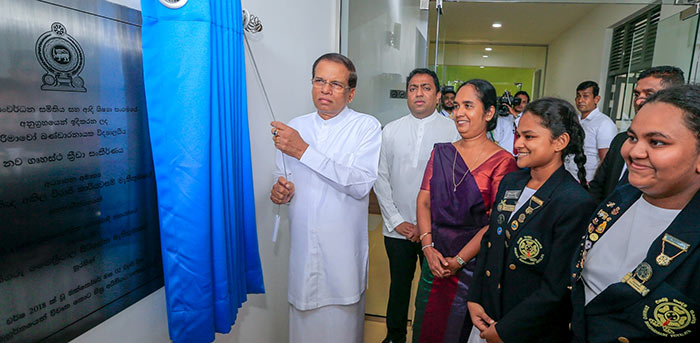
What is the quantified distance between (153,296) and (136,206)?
12.6 inches

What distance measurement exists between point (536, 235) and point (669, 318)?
39 cm

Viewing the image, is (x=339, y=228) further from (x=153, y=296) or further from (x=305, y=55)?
(x=305, y=55)

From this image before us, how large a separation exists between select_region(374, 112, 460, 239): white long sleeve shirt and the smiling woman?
46.6 inches

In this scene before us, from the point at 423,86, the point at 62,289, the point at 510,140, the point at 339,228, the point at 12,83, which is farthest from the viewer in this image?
the point at 510,140

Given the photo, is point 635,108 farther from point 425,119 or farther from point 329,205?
point 329,205

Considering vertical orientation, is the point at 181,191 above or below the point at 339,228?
above

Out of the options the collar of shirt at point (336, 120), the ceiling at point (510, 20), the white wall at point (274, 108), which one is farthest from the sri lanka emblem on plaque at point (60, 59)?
the ceiling at point (510, 20)

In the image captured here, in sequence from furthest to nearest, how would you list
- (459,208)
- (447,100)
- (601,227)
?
(447,100)
(459,208)
(601,227)

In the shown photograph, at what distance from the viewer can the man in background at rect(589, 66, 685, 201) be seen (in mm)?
1697

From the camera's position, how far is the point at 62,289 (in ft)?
2.96

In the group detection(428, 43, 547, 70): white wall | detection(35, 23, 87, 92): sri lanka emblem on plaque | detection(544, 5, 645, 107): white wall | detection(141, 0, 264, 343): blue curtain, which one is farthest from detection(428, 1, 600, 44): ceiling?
detection(35, 23, 87, 92): sri lanka emblem on plaque

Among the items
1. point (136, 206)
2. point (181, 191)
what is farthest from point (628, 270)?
point (136, 206)

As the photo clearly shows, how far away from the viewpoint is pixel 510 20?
6.58m

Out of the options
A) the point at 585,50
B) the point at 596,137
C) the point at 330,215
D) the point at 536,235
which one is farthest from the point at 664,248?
the point at 585,50
